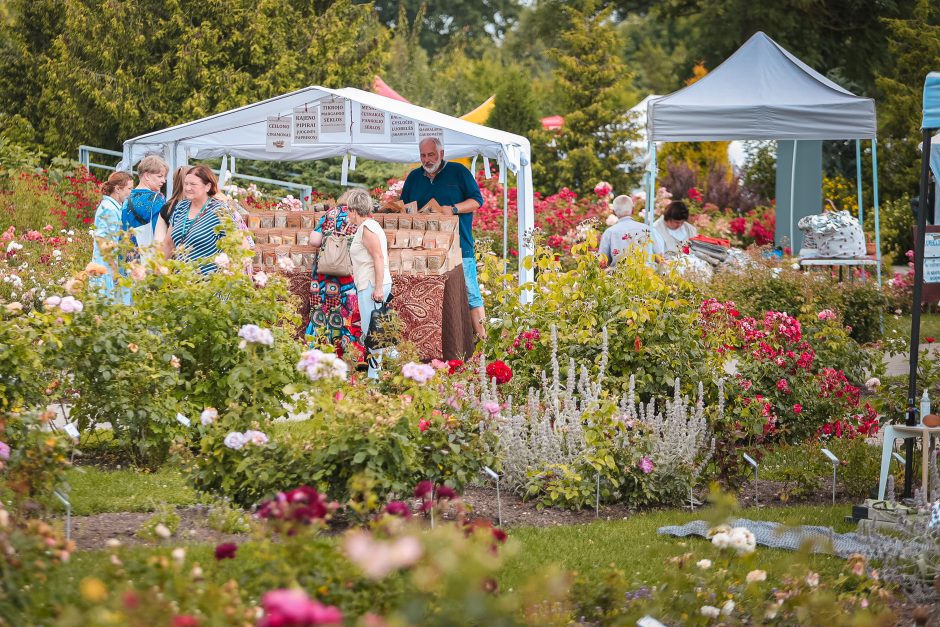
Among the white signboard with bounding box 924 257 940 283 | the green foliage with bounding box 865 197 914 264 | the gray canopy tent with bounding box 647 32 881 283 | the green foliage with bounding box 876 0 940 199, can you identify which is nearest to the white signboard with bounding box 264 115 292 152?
the gray canopy tent with bounding box 647 32 881 283

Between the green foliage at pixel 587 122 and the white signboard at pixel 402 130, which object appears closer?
the white signboard at pixel 402 130

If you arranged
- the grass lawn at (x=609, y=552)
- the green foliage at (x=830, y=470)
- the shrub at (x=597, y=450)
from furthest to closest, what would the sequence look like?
1. the green foliage at (x=830, y=470)
2. the shrub at (x=597, y=450)
3. the grass lawn at (x=609, y=552)

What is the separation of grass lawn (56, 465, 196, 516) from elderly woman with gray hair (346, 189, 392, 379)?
2422mm

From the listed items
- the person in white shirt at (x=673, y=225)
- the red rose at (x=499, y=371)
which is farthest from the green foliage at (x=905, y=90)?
the red rose at (x=499, y=371)

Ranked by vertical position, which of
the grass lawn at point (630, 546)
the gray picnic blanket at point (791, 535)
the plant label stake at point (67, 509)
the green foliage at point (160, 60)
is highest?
the green foliage at point (160, 60)

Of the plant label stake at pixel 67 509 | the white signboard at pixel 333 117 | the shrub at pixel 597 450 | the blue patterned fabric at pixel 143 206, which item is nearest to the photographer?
the plant label stake at pixel 67 509

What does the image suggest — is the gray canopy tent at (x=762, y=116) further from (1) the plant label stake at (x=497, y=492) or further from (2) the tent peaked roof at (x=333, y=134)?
(1) the plant label stake at (x=497, y=492)

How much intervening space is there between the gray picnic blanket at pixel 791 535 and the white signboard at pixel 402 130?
6.41 meters

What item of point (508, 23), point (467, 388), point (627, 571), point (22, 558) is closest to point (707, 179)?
point (467, 388)

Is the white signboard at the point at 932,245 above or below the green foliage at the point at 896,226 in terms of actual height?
below

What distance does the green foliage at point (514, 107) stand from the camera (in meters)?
25.8

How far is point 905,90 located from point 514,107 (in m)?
9.37

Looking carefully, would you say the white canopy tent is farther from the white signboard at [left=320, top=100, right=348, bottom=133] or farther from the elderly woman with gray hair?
the elderly woman with gray hair

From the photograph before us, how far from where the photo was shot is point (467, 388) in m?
6.13
